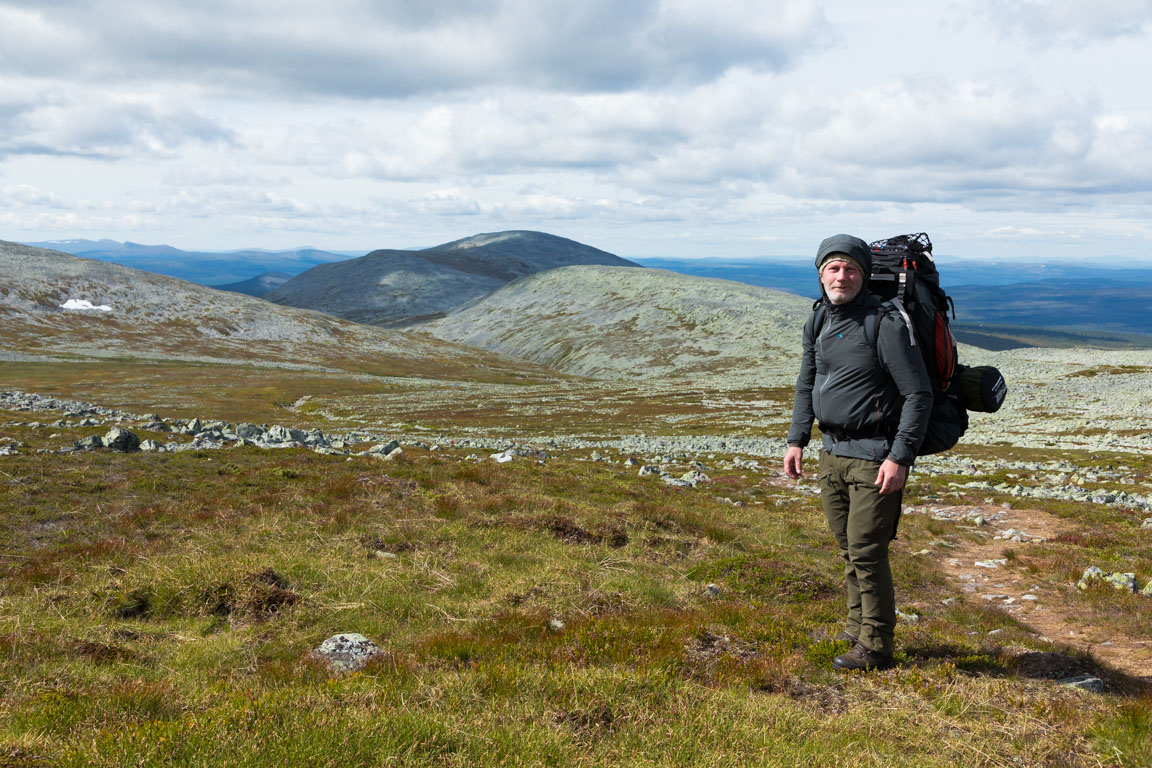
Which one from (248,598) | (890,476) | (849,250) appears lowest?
(248,598)

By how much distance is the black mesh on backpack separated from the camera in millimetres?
7188

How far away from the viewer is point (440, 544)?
39.5 ft

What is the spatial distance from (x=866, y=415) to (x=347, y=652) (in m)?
6.15

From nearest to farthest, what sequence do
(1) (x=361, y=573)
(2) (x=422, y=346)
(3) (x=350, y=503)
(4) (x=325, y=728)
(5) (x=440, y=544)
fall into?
(4) (x=325, y=728)
(1) (x=361, y=573)
(5) (x=440, y=544)
(3) (x=350, y=503)
(2) (x=422, y=346)

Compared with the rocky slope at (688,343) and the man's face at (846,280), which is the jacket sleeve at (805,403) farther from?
the rocky slope at (688,343)

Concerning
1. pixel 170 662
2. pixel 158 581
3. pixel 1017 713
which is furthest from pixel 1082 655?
pixel 158 581

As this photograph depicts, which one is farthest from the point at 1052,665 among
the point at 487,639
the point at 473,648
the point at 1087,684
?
the point at 473,648

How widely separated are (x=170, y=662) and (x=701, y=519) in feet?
40.7

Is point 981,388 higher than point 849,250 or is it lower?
lower

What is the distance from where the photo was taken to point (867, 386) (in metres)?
7.36

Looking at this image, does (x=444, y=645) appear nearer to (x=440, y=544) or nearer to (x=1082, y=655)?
(x=440, y=544)

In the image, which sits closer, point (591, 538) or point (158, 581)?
point (158, 581)

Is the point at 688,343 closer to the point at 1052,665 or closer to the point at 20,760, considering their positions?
the point at 1052,665

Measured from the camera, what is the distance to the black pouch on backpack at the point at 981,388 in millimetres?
7172
